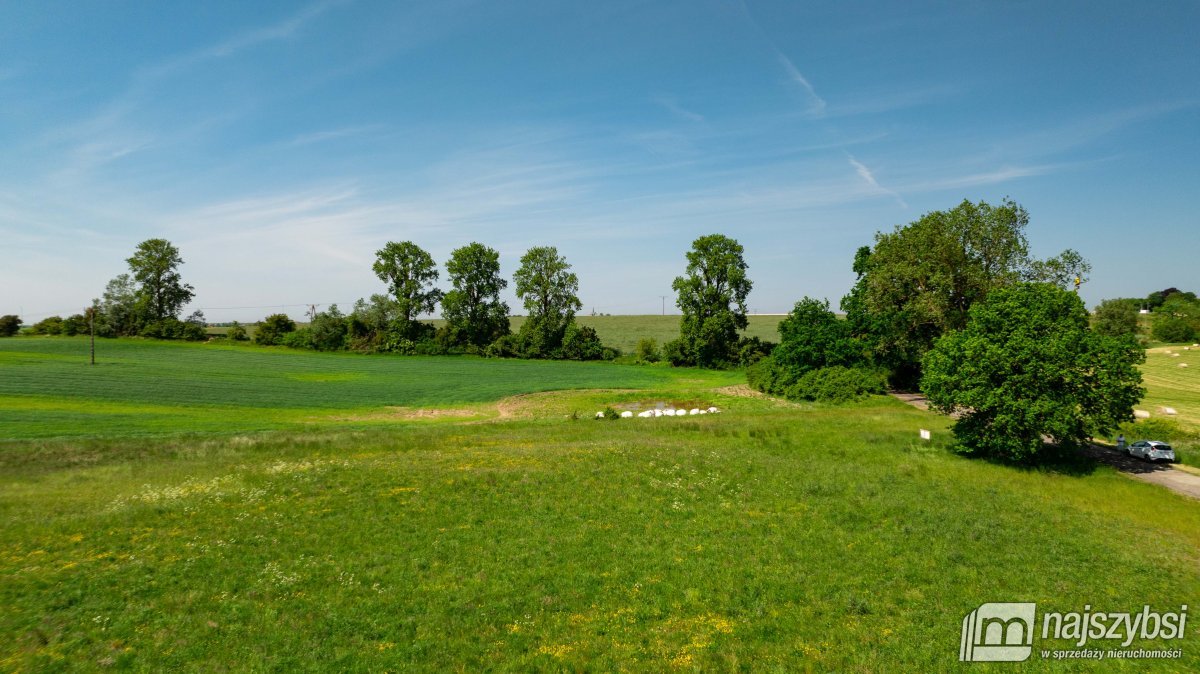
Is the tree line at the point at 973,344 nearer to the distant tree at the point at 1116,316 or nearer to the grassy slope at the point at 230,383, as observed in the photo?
the grassy slope at the point at 230,383

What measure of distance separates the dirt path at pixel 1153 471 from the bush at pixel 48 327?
6403 inches

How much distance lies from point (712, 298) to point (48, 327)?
136 meters

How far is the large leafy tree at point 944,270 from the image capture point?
5666cm

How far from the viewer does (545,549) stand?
842 inches

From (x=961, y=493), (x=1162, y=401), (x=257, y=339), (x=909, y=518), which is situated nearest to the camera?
(x=909, y=518)

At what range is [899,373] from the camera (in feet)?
232

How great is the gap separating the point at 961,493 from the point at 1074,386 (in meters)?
11.3

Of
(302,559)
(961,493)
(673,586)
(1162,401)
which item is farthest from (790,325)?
(302,559)

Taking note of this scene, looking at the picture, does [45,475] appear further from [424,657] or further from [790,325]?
[790,325]

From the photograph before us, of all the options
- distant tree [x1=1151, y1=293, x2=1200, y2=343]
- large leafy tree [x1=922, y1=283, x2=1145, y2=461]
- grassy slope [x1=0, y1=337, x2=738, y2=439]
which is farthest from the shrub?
distant tree [x1=1151, y1=293, x2=1200, y2=343]

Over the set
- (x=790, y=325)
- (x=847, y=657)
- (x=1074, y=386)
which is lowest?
(x=847, y=657)

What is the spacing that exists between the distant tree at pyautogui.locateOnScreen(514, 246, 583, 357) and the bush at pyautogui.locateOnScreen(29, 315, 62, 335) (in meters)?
95.8

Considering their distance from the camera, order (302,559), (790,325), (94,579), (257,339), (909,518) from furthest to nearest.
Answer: (257,339) < (790,325) < (909,518) < (302,559) < (94,579)

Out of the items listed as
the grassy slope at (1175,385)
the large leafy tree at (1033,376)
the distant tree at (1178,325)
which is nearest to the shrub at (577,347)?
the large leafy tree at (1033,376)
